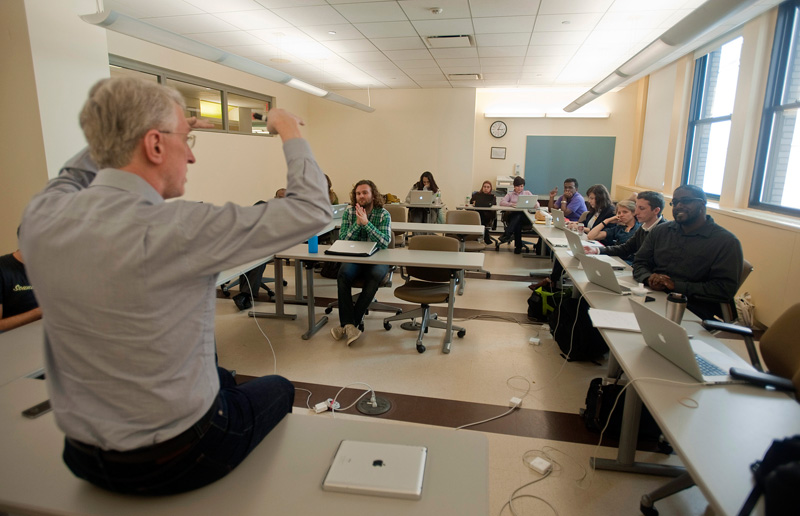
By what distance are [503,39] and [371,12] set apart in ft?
6.16

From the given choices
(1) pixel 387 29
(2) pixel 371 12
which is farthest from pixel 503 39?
(2) pixel 371 12

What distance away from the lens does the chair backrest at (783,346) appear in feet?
6.06

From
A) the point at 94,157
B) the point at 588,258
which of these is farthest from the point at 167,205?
the point at 588,258

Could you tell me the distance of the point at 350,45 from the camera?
5.96 metres

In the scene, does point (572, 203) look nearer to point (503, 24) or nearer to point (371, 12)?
point (503, 24)

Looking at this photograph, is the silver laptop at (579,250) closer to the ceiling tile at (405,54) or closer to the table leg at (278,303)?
the table leg at (278,303)

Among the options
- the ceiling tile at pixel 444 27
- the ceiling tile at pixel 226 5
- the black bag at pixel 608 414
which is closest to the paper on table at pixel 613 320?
the black bag at pixel 608 414

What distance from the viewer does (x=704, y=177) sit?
21.3 feet

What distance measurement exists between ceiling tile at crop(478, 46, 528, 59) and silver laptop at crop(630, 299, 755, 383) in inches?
204

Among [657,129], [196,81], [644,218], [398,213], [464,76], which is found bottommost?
[398,213]

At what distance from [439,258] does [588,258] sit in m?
1.24

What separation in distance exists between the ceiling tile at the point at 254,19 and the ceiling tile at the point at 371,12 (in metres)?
0.81

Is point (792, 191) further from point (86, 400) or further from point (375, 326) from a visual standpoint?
point (86, 400)

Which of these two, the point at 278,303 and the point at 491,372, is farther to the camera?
the point at 278,303
